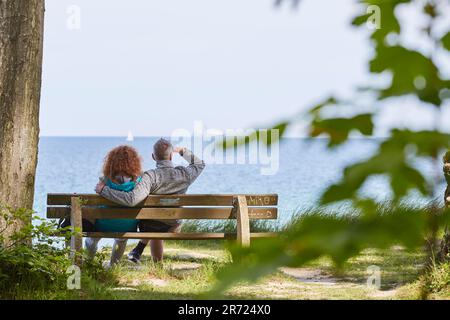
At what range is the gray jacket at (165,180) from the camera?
7.27 metres

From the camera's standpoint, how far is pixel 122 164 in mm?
7469

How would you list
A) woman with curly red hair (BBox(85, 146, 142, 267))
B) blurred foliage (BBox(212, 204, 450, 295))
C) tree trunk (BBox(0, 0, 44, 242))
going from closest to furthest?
blurred foliage (BBox(212, 204, 450, 295)) → tree trunk (BBox(0, 0, 44, 242)) → woman with curly red hair (BBox(85, 146, 142, 267))

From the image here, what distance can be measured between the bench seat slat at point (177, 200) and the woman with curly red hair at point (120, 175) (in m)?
0.21

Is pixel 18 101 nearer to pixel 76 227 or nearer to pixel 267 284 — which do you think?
pixel 76 227

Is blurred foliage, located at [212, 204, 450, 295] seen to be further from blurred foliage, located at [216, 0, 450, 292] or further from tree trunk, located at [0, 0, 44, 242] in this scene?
tree trunk, located at [0, 0, 44, 242]

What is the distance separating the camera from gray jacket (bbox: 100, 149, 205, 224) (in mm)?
7270

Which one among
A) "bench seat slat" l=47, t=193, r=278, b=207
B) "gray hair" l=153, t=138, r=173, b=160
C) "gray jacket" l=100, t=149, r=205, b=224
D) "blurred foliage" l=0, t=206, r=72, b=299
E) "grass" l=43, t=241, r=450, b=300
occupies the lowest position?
"grass" l=43, t=241, r=450, b=300

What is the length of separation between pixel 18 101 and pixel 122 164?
144 cm

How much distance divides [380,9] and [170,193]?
6715 mm

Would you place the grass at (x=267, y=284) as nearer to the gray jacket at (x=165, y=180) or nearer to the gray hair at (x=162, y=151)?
the gray jacket at (x=165, y=180)

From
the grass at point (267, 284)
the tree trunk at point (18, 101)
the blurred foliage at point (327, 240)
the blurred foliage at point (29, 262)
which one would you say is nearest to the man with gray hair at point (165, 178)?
the grass at point (267, 284)

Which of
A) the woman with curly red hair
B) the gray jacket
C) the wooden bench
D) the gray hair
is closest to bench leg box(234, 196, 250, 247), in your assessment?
the wooden bench
